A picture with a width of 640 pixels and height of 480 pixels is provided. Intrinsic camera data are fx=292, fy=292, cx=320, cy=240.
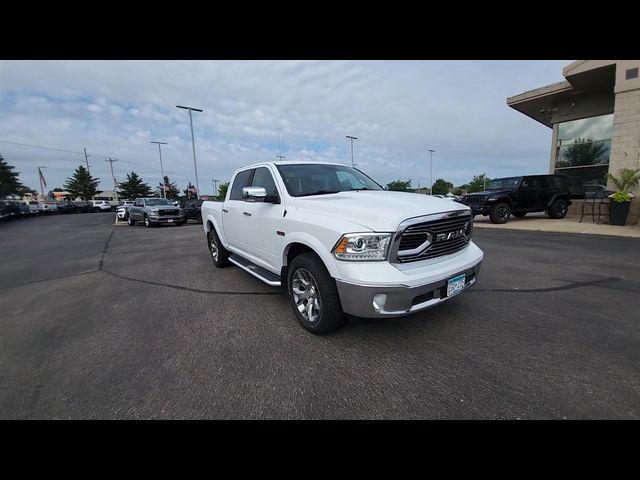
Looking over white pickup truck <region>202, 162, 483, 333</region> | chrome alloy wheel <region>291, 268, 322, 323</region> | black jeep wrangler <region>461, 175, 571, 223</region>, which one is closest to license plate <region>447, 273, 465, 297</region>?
white pickup truck <region>202, 162, 483, 333</region>

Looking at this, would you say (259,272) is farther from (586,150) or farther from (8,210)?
(8,210)

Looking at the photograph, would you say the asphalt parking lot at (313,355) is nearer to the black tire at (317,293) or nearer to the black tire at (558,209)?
the black tire at (317,293)

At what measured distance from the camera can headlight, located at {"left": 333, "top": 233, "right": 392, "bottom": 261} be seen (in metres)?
2.58

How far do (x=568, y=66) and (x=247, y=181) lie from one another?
1684 cm

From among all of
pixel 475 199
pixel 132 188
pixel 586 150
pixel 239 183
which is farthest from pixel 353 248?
pixel 132 188

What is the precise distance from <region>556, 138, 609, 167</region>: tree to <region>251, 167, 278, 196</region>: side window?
62.6ft

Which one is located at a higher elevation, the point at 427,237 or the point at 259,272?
the point at 427,237

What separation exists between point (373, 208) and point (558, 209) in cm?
1467

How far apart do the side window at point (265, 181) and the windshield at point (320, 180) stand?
20cm

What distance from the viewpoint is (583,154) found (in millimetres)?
16203
